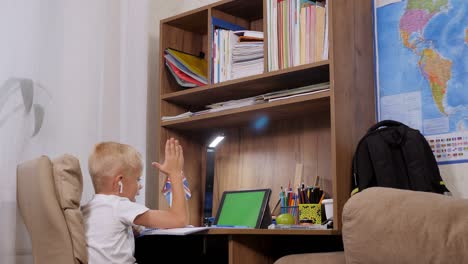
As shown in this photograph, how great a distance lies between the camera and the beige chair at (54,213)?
1.86m

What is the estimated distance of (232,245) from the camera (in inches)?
87.0

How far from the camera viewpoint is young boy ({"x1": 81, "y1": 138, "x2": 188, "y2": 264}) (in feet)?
6.59

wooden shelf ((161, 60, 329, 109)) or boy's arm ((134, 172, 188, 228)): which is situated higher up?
wooden shelf ((161, 60, 329, 109))

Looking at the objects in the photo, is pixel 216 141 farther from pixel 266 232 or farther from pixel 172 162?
pixel 266 232

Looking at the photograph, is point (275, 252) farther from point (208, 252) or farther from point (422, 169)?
point (422, 169)

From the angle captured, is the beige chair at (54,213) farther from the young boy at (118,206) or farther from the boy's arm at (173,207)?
the boy's arm at (173,207)

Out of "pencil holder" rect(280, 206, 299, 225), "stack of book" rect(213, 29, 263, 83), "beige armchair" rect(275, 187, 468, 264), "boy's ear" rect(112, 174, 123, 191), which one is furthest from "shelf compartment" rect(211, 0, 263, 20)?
"beige armchair" rect(275, 187, 468, 264)

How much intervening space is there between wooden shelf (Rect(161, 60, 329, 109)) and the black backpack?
1.08 feet

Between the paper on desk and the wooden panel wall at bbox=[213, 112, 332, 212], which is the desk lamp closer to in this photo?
the wooden panel wall at bbox=[213, 112, 332, 212]

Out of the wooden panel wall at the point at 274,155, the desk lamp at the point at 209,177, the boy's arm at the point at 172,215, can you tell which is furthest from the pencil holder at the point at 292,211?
the boy's arm at the point at 172,215

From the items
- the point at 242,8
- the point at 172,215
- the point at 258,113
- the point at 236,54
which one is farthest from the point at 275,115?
the point at 172,215

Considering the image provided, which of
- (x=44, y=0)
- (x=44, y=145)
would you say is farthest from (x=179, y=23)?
(x=44, y=145)

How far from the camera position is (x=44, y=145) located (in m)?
2.40

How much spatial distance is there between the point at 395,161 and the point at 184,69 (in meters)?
1.09
